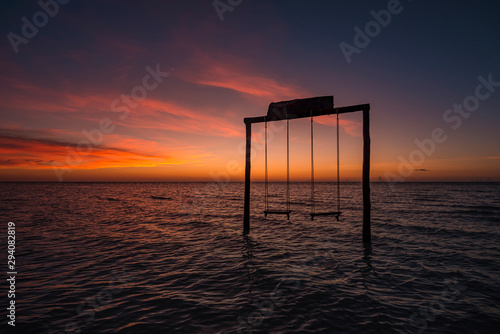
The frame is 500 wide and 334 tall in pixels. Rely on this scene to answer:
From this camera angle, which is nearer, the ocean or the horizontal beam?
the ocean

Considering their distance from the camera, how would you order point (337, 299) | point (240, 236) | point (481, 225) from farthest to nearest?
point (481, 225) < point (240, 236) < point (337, 299)

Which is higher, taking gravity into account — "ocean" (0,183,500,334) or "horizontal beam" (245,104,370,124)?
"horizontal beam" (245,104,370,124)

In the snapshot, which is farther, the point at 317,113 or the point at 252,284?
the point at 317,113

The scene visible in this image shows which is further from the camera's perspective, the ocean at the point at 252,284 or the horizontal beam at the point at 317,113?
the horizontal beam at the point at 317,113

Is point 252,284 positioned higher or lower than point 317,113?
lower

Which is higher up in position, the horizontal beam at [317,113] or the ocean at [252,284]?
the horizontal beam at [317,113]

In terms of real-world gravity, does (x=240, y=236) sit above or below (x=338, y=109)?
below

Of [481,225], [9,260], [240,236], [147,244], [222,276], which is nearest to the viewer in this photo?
[222,276]

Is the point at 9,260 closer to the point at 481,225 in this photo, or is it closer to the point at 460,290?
the point at 460,290

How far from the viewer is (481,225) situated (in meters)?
18.0

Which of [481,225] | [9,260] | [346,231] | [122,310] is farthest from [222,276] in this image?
[481,225]

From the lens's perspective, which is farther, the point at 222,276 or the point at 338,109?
the point at 338,109

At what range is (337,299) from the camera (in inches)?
251

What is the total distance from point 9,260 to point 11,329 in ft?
19.4
